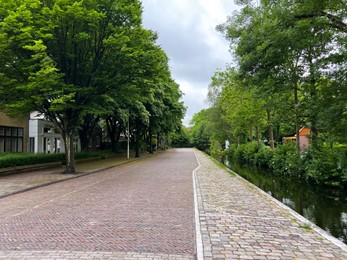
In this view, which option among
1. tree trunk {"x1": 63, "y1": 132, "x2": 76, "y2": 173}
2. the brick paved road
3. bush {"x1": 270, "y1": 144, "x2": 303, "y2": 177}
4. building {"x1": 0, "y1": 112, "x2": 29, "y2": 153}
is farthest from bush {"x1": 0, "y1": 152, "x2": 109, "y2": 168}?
bush {"x1": 270, "y1": 144, "x2": 303, "y2": 177}

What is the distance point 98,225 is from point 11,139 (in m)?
25.5

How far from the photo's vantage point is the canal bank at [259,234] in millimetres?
5355

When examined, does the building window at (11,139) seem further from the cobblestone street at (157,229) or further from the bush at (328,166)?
the bush at (328,166)

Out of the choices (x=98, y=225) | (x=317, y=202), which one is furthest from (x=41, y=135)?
(x=98, y=225)

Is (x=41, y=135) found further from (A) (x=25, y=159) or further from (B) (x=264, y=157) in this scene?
(B) (x=264, y=157)

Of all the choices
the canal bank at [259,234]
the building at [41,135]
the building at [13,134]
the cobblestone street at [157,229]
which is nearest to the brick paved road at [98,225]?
the cobblestone street at [157,229]

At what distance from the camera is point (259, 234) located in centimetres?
648

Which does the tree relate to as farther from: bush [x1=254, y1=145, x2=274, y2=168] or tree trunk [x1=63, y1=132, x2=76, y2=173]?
bush [x1=254, y1=145, x2=274, y2=168]

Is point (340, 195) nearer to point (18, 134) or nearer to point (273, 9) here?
point (273, 9)

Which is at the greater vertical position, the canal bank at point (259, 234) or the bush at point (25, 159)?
the bush at point (25, 159)

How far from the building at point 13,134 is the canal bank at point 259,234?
2326cm

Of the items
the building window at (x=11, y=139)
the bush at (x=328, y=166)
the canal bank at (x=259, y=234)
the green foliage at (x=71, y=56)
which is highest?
the green foliage at (x=71, y=56)

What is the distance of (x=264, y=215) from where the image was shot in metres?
8.37

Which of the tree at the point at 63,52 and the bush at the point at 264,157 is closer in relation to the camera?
the tree at the point at 63,52
